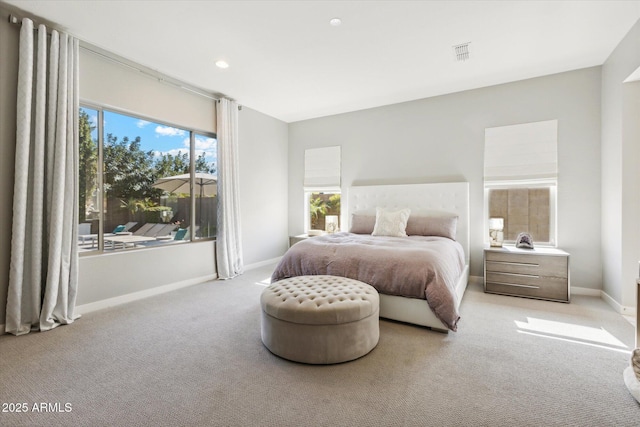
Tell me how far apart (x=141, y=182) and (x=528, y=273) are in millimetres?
4982

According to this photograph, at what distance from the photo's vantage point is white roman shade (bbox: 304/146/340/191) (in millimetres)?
5363

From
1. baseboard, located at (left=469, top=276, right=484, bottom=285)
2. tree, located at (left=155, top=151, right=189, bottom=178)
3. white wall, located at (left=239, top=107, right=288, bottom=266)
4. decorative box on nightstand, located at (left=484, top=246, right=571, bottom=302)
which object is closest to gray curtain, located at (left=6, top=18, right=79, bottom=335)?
tree, located at (left=155, top=151, right=189, bottom=178)

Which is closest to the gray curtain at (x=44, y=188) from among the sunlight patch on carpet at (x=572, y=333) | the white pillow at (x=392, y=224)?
the white pillow at (x=392, y=224)

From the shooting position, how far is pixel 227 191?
432 centimetres

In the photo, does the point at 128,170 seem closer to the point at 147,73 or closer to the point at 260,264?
the point at 147,73

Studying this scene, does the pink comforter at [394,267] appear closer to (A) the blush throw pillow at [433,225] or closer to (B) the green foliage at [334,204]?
(A) the blush throw pillow at [433,225]

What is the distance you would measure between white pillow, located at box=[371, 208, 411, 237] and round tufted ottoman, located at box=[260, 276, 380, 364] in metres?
1.87

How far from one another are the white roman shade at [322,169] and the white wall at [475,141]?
0.45 ft

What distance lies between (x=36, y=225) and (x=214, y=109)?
8.77ft

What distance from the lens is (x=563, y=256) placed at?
10.7ft

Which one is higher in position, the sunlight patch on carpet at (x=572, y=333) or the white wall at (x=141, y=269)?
the white wall at (x=141, y=269)

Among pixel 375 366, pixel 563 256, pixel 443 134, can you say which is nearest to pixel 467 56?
pixel 443 134

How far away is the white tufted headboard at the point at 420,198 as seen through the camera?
4117mm

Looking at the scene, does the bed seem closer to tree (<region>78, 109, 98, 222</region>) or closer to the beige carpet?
the beige carpet
